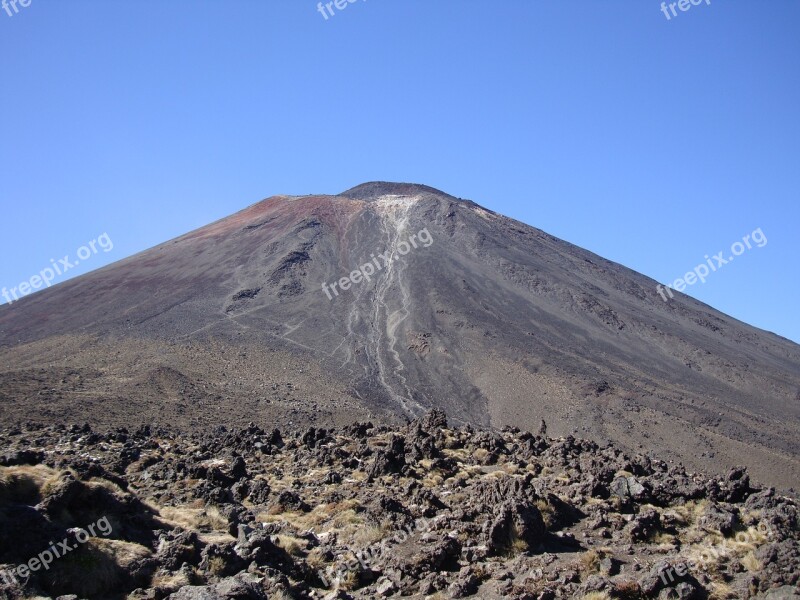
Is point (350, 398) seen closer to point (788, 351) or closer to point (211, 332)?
point (211, 332)

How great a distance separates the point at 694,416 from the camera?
4616cm

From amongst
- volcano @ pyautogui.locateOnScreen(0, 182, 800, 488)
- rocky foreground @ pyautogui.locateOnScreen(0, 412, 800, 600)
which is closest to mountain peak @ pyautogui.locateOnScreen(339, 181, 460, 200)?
volcano @ pyautogui.locateOnScreen(0, 182, 800, 488)

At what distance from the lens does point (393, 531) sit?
12.5m

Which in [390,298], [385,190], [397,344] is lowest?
[397,344]

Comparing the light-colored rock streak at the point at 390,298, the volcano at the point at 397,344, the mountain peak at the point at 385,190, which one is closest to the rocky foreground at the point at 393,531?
the volcano at the point at 397,344

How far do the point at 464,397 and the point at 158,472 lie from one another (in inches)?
1303

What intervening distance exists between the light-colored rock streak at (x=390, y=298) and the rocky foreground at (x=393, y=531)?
93.5ft

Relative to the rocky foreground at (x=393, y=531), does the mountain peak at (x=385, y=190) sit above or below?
above

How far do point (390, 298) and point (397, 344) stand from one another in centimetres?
1034

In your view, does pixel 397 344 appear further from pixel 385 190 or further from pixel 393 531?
pixel 385 190

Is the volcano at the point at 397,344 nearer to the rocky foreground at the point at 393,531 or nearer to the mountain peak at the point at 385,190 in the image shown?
the mountain peak at the point at 385,190

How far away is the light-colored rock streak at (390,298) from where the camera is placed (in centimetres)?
4978

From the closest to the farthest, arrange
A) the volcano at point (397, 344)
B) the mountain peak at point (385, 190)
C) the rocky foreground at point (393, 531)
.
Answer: the rocky foreground at point (393, 531) → the volcano at point (397, 344) → the mountain peak at point (385, 190)

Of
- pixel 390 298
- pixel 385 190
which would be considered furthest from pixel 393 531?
pixel 385 190
